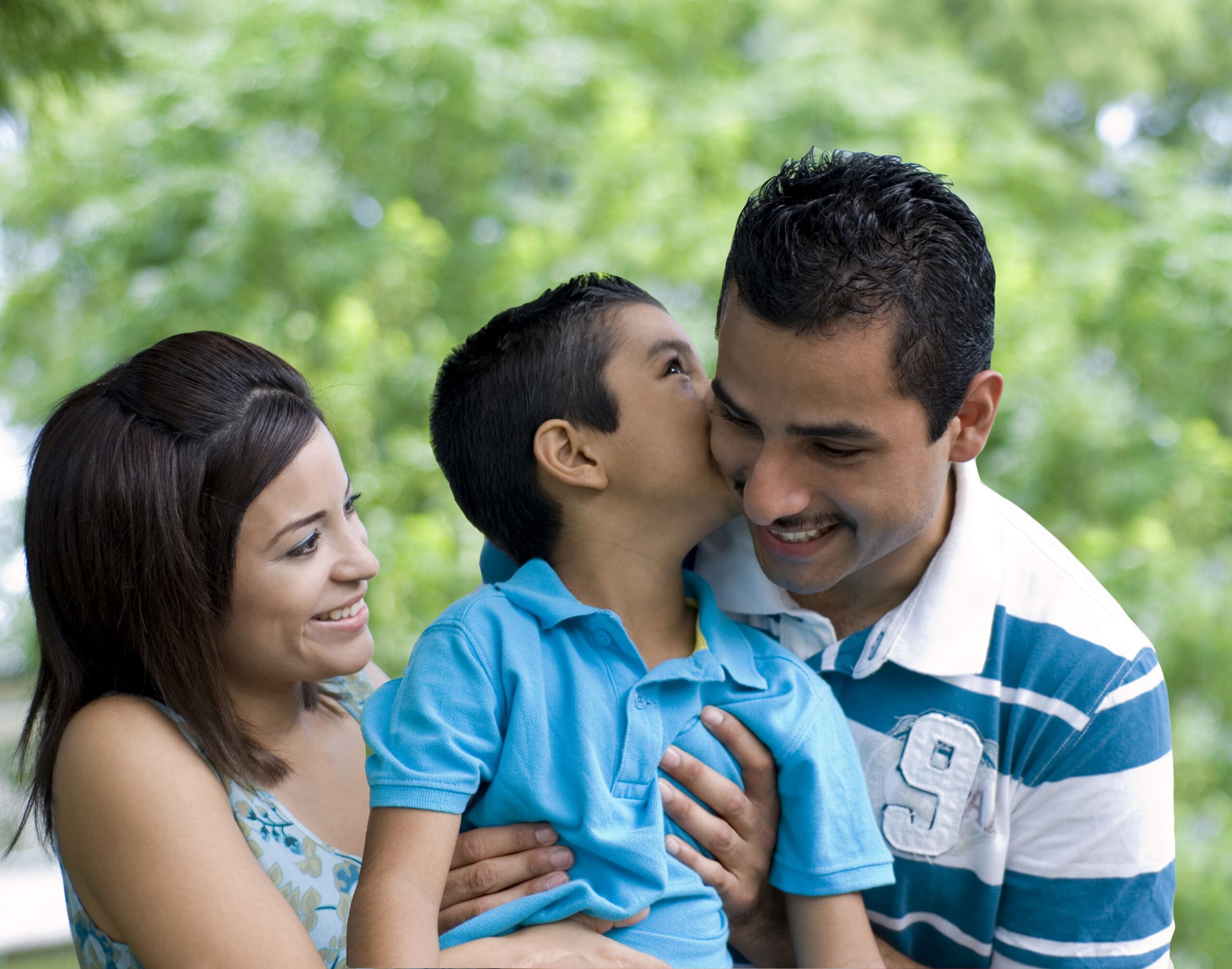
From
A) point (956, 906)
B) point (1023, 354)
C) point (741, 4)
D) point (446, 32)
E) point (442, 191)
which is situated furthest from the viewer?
point (741, 4)

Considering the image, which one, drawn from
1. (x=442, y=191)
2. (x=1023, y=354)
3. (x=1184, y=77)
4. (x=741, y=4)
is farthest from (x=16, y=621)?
(x=1184, y=77)

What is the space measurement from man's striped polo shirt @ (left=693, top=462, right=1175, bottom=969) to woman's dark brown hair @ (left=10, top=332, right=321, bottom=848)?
0.72m

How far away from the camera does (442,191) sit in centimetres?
659

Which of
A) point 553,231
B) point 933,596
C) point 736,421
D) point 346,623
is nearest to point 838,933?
point 933,596

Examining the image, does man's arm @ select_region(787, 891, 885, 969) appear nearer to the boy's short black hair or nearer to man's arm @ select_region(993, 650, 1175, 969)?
man's arm @ select_region(993, 650, 1175, 969)

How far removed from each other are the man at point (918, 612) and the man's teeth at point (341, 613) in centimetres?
51

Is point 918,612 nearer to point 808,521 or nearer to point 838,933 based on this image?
point 808,521

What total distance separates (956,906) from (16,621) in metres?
5.06

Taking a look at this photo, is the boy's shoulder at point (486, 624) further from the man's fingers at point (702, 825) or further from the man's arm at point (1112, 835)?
Answer: the man's arm at point (1112, 835)

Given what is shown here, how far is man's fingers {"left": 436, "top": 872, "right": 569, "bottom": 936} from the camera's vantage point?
1481 mm

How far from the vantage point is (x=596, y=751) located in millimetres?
1482

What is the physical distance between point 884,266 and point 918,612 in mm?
515

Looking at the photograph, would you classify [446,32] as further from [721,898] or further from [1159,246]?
[721,898]

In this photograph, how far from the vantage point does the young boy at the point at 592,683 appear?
145 centimetres
